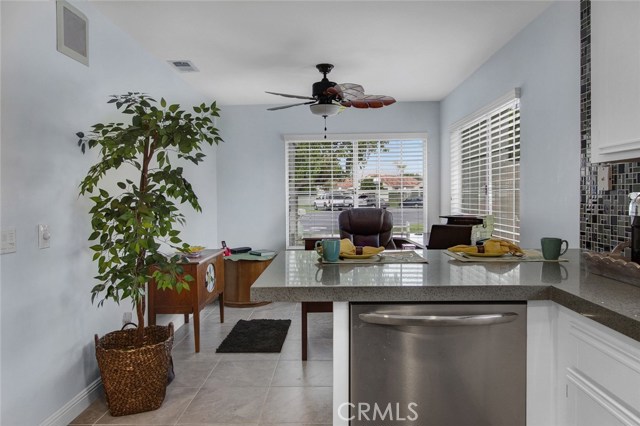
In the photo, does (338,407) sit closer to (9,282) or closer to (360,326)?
(360,326)

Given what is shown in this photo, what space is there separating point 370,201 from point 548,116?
318 cm

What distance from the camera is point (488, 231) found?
3629 mm

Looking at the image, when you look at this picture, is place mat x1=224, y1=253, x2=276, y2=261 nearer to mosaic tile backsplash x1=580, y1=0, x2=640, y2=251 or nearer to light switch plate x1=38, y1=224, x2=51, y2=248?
light switch plate x1=38, y1=224, x2=51, y2=248

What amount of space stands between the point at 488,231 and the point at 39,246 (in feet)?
10.6

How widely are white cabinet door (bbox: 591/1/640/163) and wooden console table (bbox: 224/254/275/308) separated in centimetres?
385

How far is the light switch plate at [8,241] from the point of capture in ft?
6.45

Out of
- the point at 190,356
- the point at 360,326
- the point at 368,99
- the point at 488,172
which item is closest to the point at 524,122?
the point at 488,172

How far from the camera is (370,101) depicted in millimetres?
3838

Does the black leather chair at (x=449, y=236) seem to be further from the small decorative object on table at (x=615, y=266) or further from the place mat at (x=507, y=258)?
the small decorative object on table at (x=615, y=266)

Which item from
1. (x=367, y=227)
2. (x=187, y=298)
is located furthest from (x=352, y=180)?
(x=187, y=298)

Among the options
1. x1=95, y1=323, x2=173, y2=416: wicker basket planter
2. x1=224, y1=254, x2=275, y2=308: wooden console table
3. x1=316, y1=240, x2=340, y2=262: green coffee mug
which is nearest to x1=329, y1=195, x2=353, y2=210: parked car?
x1=224, y1=254, x2=275, y2=308: wooden console table

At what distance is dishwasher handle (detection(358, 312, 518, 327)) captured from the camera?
1304 mm

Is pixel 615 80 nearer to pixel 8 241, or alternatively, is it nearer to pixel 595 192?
pixel 595 192

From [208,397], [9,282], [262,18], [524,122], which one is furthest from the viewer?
[524,122]
